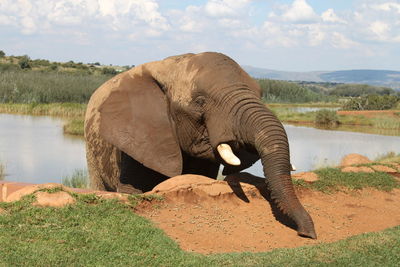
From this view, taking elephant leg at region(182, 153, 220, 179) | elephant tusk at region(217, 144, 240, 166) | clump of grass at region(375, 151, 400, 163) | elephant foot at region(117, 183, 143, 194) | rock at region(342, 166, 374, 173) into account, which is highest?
elephant tusk at region(217, 144, 240, 166)

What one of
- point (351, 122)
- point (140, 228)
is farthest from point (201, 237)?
point (351, 122)

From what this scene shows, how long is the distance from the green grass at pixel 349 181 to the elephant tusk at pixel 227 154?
2.06 meters

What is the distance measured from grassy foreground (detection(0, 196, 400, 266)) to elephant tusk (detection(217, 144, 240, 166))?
1.01 metres

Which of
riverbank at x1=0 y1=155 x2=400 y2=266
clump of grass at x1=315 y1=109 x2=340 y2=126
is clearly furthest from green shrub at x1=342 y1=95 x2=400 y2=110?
riverbank at x1=0 y1=155 x2=400 y2=266

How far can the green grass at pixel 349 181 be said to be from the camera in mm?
8141

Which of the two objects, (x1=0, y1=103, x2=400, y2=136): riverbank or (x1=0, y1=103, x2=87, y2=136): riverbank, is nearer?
(x1=0, y1=103, x2=87, y2=136): riverbank

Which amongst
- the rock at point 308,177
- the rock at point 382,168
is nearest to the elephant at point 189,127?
the rock at point 308,177

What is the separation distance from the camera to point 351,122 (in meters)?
37.4

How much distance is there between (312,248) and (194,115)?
213cm

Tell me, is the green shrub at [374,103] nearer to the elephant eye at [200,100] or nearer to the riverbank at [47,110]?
the riverbank at [47,110]

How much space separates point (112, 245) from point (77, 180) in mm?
9070

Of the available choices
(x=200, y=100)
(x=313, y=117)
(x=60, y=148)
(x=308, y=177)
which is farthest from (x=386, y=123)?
(x=200, y=100)

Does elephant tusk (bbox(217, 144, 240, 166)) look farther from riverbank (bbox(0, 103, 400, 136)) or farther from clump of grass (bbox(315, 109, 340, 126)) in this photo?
clump of grass (bbox(315, 109, 340, 126))

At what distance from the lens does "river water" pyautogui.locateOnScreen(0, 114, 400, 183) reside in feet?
54.4
